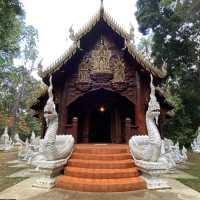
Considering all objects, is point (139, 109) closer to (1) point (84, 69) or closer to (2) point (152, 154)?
(1) point (84, 69)

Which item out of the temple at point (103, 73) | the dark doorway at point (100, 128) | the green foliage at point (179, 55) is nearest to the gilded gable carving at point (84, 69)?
the temple at point (103, 73)

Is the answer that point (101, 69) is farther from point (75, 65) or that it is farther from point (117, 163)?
point (117, 163)

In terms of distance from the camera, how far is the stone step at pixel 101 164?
596cm

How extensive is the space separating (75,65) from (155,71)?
10.8 feet

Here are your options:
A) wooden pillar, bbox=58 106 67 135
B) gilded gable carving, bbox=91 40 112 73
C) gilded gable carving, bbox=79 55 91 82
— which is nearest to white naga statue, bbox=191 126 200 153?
gilded gable carving, bbox=91 40 112 73

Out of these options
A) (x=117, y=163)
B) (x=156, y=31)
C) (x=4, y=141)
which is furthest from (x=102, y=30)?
(x=4, y=141)

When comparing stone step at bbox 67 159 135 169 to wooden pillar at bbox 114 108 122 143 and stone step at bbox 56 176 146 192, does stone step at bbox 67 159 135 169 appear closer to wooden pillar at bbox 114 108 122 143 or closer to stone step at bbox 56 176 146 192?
stone step at bbox 56 176 146 192

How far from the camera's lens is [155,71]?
27.5 feet

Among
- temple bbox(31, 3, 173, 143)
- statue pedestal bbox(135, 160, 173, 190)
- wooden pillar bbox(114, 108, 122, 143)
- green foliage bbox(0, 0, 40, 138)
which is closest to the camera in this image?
statue pedestal bbox(135, 160, 173, 190)

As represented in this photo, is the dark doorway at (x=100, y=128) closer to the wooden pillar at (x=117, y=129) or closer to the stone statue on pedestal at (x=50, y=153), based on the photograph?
the wooden pillar at (x=117, y=129)

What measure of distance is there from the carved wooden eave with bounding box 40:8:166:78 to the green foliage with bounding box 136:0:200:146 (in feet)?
30.3

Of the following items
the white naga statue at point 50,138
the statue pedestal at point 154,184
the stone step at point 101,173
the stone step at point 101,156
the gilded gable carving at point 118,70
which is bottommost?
the statue pedestal at point 154,184

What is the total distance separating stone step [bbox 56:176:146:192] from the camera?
204 inches

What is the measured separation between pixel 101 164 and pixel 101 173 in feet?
1.22
